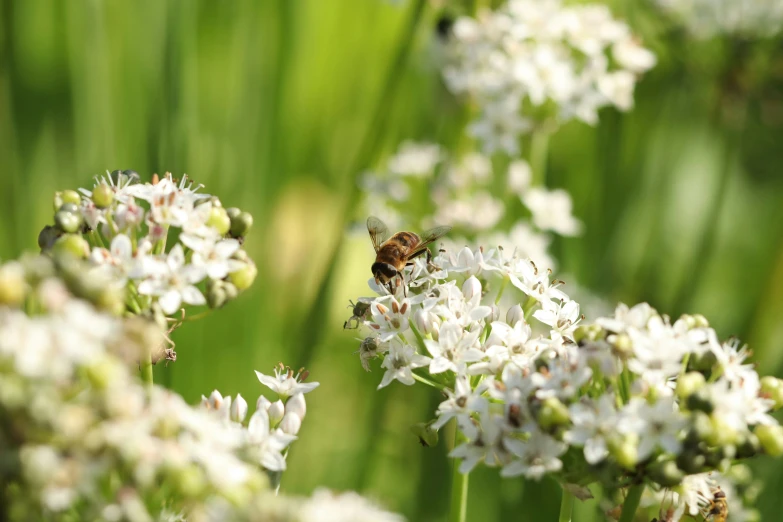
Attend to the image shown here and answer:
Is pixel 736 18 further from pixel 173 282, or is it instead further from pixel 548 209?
pixel 173 282

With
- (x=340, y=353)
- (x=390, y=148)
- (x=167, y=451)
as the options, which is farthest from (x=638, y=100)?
(x=167, y=451)

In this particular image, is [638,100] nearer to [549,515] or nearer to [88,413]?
[549,515]

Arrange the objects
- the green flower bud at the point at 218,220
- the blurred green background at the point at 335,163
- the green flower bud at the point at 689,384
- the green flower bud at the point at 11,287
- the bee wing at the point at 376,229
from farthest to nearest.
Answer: the blurred green background at the point at 335,163 → the bee wing at the point at 376,229 → the green flower bud at the point at 218,220 → the green flower bud at the point at 689,384 → the green flower bud at the point at 11,287

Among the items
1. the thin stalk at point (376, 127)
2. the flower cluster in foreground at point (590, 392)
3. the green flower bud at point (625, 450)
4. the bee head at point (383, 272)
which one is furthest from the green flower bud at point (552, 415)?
the thin stalk at point (376, 127)

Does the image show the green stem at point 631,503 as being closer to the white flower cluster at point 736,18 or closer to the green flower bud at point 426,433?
the green flower bud at point 426,433

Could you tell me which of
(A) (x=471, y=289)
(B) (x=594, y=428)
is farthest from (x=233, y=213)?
(B) (x=594, y=428)

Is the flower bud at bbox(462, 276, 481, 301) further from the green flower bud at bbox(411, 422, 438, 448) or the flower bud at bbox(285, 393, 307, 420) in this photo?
the flower bud at bbox(285, 393, 307, 420)
